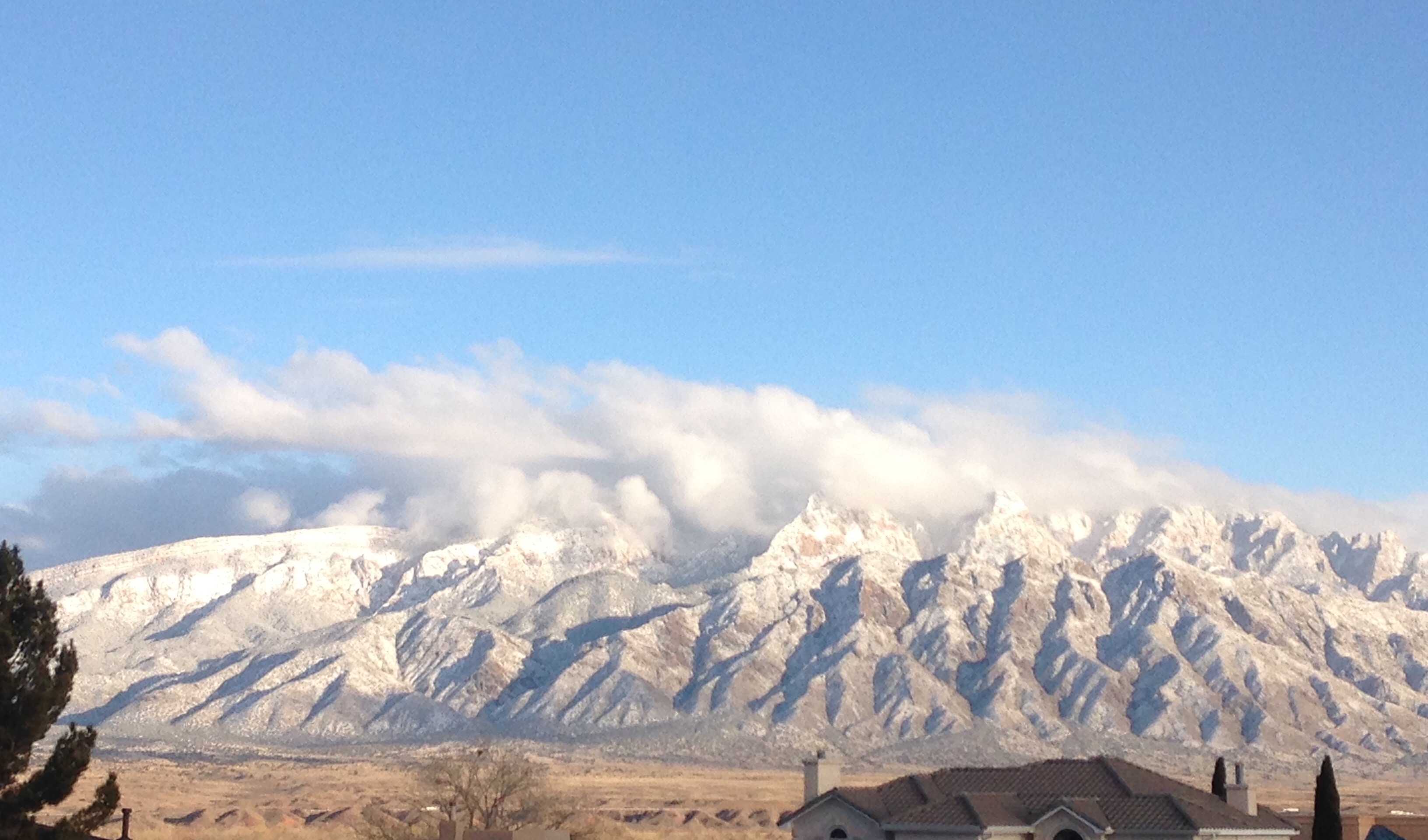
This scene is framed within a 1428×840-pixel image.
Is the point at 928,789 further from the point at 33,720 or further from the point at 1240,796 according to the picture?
the point at 33,720

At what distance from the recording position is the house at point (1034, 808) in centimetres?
6188

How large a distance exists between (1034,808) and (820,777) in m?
8.75

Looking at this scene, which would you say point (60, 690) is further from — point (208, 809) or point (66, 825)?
point (208, 809)

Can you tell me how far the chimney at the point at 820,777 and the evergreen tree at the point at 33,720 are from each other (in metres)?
26.4

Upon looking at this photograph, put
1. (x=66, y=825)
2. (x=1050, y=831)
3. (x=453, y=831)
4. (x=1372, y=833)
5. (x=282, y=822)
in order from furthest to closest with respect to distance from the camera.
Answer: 1. (x=282, y=822)
2. (x=1372, y=833)
3. (x=453, y=831)
4. (x=1050, y=831)
5. (x=66, y=825)

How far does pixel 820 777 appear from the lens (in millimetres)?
69375

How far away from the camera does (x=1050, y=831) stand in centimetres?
6191

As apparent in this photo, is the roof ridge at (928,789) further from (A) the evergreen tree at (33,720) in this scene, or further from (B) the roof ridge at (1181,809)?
A: (A) the evergreen tree at (33,720)

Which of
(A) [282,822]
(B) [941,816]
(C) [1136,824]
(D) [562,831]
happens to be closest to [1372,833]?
(C) [1136,824]

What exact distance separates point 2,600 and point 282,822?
340ft

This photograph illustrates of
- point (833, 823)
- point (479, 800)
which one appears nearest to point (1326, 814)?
point (833, 823)

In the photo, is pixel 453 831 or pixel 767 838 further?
pixel 767 838

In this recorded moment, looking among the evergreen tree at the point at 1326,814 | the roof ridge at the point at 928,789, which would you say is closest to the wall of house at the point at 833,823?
the roof ridge at the point at 928,789

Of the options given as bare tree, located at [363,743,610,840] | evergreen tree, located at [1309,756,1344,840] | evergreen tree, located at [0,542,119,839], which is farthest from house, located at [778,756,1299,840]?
bare tree, located at [363,743,610,840]
